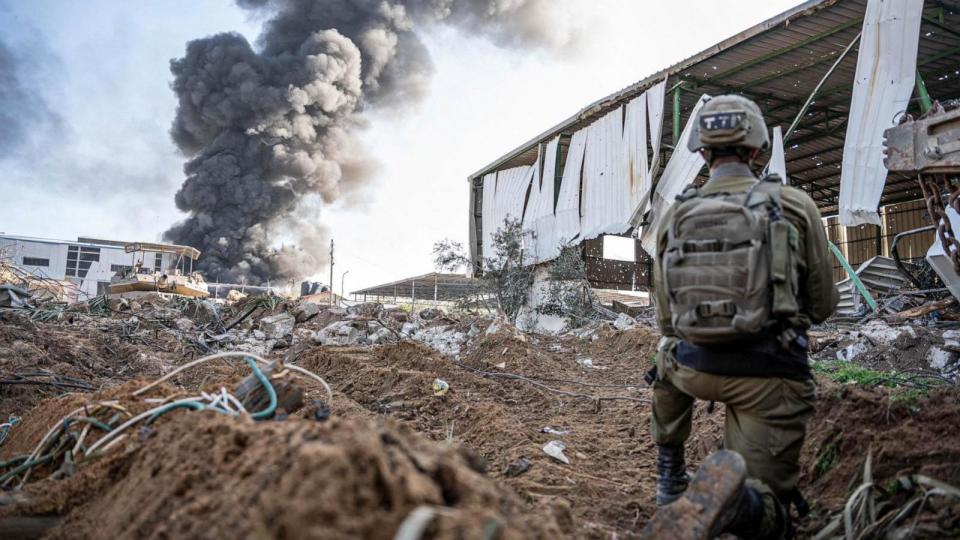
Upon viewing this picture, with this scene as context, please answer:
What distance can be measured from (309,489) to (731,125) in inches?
78.4

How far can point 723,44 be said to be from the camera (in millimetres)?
9477

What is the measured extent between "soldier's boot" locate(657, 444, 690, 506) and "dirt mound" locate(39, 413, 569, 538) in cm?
123

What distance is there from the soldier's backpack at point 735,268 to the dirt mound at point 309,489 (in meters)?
0.99

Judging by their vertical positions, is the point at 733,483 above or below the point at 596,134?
below

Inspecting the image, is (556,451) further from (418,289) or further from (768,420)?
(418,289)

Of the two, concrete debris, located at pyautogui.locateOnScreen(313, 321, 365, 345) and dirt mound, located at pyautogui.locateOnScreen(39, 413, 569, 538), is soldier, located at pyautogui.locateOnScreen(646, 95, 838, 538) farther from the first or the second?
concrete debris, located at pyautogui.locateOnScreen(313, 321, 365, 345)

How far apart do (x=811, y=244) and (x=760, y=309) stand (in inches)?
14.8

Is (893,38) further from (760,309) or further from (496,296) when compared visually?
(496,296)

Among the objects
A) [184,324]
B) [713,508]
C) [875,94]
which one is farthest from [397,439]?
[184,324]

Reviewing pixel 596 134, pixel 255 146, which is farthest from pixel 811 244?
pixel 255 146

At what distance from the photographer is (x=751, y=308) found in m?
1.98

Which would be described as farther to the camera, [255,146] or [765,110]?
[255,146]

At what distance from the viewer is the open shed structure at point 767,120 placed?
29.1 feet

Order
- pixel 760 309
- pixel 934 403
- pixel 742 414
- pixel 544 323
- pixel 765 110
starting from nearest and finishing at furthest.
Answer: pixel 760 309, pixel 742 414, pixel 934 403, pixel 765 110, pixel 544 323
